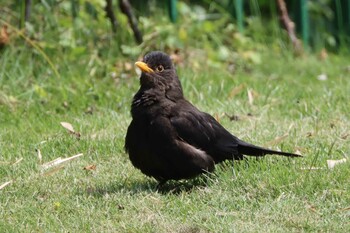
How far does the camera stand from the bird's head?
5766 mm

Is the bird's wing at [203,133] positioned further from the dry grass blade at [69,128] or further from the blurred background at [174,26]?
the blurred background at [174,26]

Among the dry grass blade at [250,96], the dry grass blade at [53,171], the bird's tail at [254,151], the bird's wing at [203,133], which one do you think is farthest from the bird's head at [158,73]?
the dry grass blade at [250,96]

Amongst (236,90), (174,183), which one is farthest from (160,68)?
(236,90)

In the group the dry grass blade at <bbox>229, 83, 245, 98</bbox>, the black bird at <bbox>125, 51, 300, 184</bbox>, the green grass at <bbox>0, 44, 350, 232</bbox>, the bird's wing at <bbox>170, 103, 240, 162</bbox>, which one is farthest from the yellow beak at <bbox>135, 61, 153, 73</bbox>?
the dry grass blade at <bbox>229, 83, 245, 98</bbox>

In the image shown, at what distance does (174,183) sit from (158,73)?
0.74 m

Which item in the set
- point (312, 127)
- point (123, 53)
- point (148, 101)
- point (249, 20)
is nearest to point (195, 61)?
point (123, 53)

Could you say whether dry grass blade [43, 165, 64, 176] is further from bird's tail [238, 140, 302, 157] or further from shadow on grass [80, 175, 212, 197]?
bird's tail [238, 140, 302, 157]

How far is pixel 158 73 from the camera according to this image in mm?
5820

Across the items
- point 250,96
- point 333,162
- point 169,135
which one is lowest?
point 250,96

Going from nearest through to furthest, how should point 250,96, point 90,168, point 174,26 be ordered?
point 90,168
point 250,96
point 174,26

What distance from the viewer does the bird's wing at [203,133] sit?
18.1ft

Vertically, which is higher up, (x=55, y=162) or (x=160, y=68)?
(x=160, y=68)

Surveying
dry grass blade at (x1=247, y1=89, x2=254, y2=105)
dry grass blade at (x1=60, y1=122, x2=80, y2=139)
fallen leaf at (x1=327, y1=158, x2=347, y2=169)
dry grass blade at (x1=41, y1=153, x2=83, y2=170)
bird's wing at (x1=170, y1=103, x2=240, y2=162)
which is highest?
bird's wing at (x1=170, y1=103, x2=240, y2=162)

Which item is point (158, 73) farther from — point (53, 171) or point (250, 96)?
point (250, 96)
